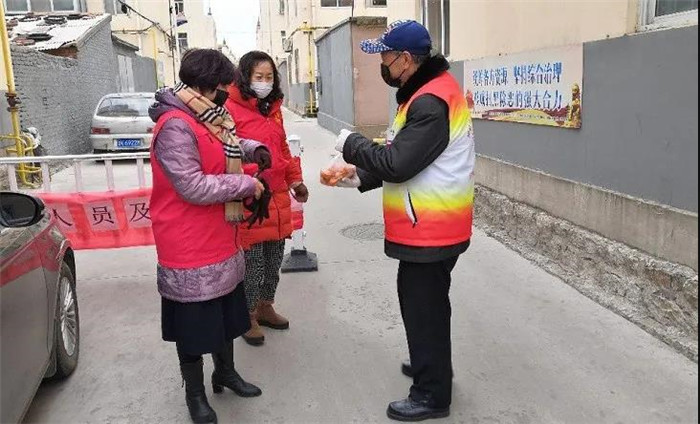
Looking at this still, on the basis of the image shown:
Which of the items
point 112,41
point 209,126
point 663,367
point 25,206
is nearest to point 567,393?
point 663,367

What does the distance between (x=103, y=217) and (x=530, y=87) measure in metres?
3.95

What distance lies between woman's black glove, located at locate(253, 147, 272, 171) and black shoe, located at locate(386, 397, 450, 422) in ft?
4.51

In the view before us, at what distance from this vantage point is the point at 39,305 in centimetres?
282

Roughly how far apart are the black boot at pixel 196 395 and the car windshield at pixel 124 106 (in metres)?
10.5

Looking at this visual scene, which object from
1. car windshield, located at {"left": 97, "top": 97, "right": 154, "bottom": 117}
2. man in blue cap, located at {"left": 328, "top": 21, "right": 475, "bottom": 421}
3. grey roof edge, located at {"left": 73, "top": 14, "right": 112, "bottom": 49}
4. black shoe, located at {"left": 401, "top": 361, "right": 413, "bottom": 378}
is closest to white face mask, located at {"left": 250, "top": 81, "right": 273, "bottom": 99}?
man in blue cap, located at {"left": 328, "top": 21, "right": 475, "bottom": 421}

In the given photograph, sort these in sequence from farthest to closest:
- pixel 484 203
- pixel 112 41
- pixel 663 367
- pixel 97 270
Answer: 1. pixel 112 41
2. pixel 484 203
3. pixel 97 270
4. pixel 663 367

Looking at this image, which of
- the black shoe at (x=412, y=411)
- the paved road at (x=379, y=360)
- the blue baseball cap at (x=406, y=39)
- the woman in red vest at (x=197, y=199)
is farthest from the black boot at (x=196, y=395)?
the blue baseball cap at (x=406, y=39)

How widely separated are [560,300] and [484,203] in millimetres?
2324

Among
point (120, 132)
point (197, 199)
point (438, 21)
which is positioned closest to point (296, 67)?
point (120, 132)

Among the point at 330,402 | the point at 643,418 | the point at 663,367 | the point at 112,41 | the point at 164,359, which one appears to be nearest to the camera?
the point at 643,418

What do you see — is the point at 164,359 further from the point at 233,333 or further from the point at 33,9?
the point at 33,9

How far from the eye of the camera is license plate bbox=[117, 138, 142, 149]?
12.2 meters

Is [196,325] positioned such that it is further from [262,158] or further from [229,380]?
[262,158]

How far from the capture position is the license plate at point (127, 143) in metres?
12.2
